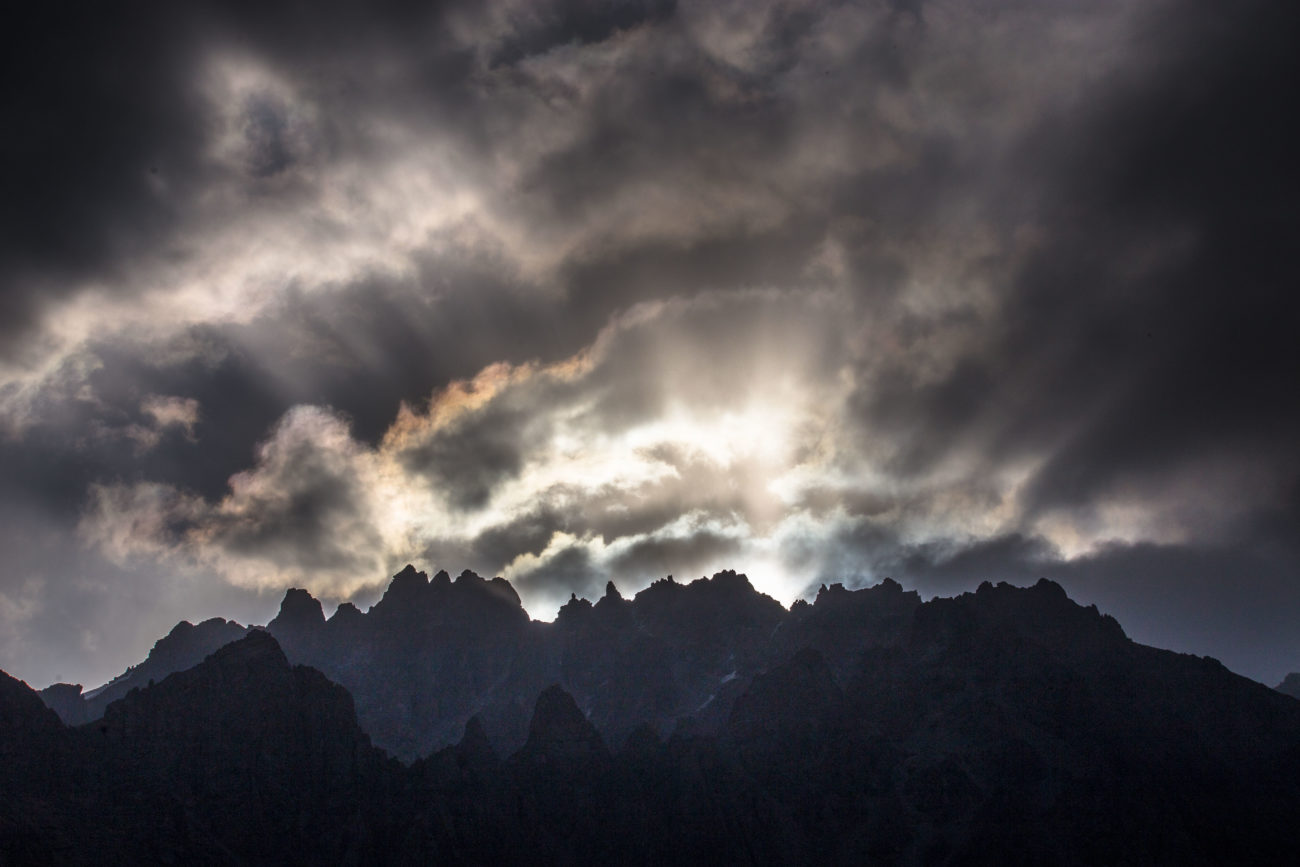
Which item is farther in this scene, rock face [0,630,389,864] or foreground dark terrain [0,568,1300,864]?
foreground dark terrain [0,568,1300,864]

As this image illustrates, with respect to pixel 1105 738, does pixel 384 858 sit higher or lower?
lower

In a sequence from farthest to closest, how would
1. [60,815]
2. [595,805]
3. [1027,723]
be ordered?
[1027,723], [595,805], [60,815]

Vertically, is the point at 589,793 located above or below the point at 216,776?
below

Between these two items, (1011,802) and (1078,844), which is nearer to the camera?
(1078,844)

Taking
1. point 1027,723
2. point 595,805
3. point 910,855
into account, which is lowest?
point 910,855

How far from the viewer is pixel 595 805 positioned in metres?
186

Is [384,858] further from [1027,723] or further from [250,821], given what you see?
[1027,723]

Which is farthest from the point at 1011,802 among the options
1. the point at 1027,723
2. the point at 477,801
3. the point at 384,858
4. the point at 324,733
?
the point at 324,733

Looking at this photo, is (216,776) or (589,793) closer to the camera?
(216,776)

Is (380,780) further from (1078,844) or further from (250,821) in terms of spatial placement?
(1078,844)

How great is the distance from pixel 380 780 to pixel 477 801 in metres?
22.0

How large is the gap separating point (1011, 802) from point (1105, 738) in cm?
3262

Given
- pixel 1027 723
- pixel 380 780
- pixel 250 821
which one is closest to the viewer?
pixel 250 821

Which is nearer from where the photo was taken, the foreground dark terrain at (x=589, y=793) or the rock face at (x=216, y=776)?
the rock face at (x=216, y=776)
